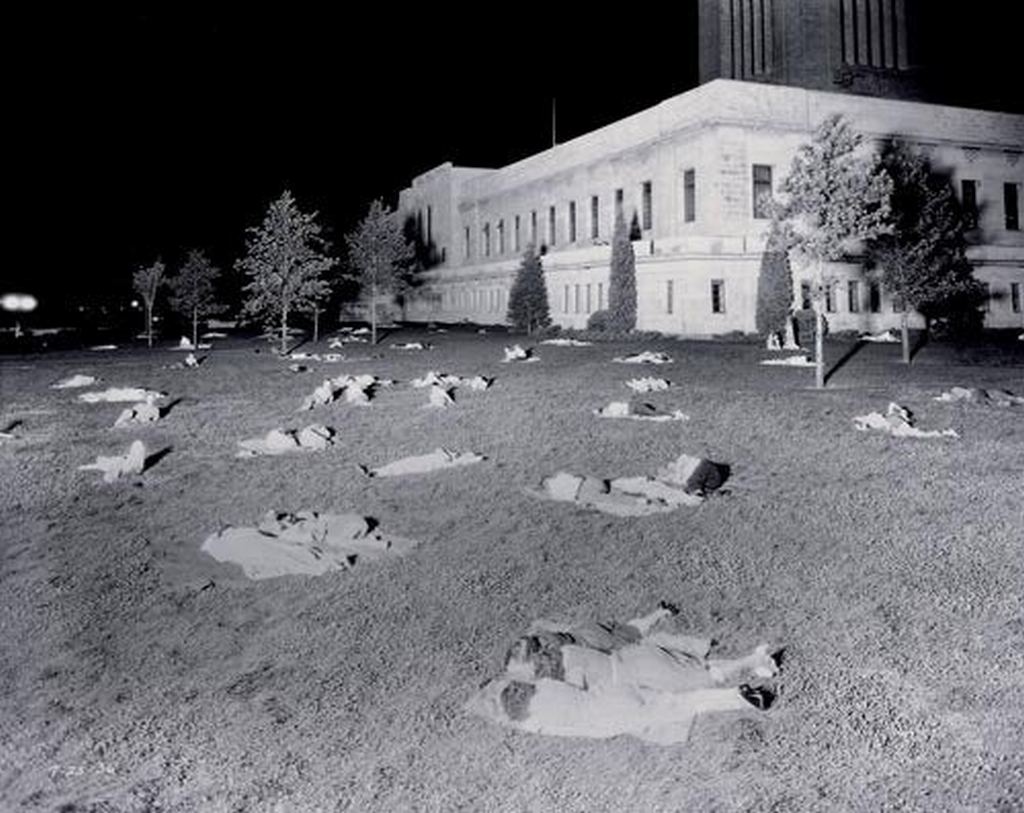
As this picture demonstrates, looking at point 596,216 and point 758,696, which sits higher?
point 596,216

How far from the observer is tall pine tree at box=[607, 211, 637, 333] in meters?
35.5

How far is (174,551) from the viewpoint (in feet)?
31.5

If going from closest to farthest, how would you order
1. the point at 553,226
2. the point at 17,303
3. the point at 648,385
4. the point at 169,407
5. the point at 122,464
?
the point at 122,464 < the point at 169,407 < the point at 648,385 < the point at 553,226 < the point at 17,303

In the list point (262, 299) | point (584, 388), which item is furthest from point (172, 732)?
point (262, 299)

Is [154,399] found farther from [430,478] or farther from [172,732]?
[172,732]

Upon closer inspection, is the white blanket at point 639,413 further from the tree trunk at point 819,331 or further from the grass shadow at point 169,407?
the grass shadow at point 169,407

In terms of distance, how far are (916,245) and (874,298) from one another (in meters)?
14.4

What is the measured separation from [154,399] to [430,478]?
9.94 m

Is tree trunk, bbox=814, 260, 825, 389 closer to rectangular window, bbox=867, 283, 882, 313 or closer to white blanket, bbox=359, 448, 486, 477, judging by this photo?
white blanket, bbox=359, 448, 486, 477

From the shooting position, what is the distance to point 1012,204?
40.2 metres

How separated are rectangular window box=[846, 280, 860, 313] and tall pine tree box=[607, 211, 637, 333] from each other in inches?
359

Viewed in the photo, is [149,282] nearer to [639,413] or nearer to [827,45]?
[639,413]

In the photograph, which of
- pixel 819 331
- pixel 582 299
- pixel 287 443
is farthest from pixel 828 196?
pixel 582 299

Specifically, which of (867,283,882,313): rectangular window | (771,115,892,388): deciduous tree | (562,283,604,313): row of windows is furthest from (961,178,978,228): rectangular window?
(771,115,892,388): deciduous tree
